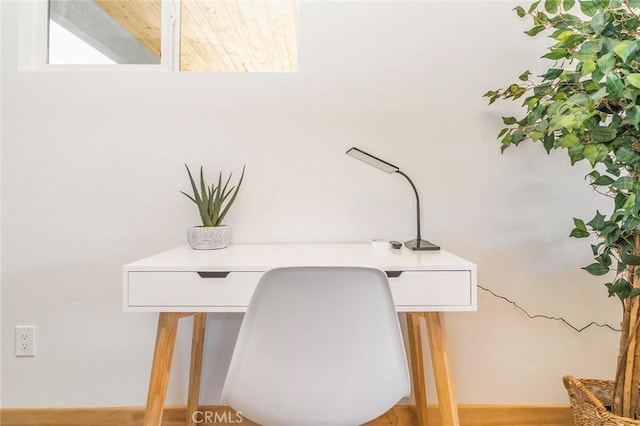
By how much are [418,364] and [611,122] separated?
1119 mm

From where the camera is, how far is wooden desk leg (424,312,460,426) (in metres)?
1.09

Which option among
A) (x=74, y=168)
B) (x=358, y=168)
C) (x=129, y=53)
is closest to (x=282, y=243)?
(x=358, y=168)

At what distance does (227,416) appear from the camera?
1562mm

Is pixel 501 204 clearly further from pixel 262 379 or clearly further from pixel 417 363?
pixel 262 379

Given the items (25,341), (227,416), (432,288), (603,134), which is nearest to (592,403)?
(432,288)

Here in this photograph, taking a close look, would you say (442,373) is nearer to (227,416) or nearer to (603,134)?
(603,134)

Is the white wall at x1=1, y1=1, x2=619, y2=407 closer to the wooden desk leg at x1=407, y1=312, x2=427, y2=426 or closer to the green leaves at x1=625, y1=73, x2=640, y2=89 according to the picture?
the wooden desk leg at x1=407, y1=312, x2=427, y2=426

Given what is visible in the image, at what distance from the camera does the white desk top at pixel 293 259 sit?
108 cm

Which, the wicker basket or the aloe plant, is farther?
the aloe plant

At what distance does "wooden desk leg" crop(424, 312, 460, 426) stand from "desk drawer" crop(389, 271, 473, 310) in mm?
77

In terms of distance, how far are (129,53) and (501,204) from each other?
75.1 inches

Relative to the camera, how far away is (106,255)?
1.58 metres

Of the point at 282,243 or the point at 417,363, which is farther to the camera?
the point at 282,243
